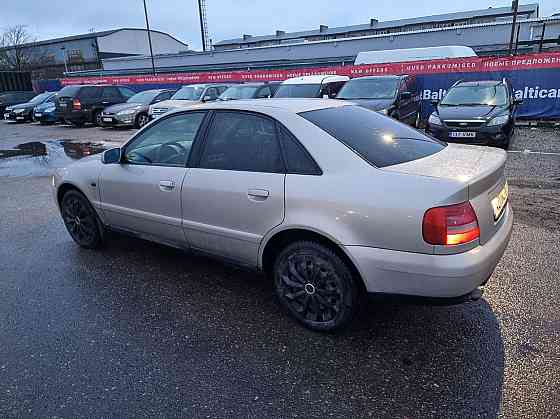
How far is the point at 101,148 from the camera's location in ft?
37.5

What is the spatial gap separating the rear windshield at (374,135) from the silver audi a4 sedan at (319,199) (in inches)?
0.6

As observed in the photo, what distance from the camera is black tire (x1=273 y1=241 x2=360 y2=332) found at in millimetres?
2646

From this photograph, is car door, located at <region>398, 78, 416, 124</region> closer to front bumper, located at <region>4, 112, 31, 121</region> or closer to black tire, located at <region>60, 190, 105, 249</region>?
black tire, located at <region>60, 190, 105, 249</region>

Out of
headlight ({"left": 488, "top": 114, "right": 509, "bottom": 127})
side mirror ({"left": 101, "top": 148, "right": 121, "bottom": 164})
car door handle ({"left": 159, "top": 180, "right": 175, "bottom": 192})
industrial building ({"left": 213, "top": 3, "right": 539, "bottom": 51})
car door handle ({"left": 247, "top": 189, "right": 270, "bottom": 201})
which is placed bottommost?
headlight ({"left": 488, "top": 114, "right": 509, "bottom": 127})

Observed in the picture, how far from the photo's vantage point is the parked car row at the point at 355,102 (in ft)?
28.6

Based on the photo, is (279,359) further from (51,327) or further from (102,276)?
(102,276)

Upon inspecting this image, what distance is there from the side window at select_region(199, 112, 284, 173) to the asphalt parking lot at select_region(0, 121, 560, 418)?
109 cm

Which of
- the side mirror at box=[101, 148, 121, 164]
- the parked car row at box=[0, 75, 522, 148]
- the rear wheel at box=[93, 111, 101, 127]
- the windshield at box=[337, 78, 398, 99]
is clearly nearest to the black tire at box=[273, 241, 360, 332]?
the parked car row at box=[0, 75, 522, 148]

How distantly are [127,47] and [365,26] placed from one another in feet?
114

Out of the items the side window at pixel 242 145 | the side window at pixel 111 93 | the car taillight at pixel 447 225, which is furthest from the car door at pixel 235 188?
the side window at pixel 111 93

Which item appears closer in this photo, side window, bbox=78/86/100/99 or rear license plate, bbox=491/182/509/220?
rear license plate, bbox=491/182/509/220

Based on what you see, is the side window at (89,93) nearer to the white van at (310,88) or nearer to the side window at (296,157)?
the white van at (310,88)

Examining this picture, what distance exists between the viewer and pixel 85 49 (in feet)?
199

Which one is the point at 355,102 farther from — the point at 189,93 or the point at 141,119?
the point at 141,119
